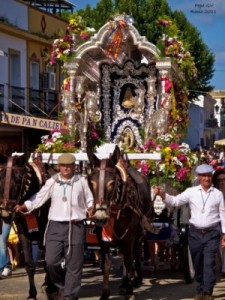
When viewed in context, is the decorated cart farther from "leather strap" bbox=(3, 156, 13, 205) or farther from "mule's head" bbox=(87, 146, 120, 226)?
"mule's head" bbox=(87, 146, 120, 226)

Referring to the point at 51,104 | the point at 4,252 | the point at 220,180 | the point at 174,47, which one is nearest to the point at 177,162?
the point at 220,180

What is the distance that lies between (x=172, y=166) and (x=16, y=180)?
370cm

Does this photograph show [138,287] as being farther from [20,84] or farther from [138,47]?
[20,84]

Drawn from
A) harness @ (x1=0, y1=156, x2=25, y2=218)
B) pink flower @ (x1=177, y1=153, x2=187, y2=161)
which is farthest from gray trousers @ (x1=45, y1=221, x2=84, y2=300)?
pink flower @ (x1=177, y1=153, x2=187, y2=161)

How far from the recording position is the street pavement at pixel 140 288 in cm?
1055

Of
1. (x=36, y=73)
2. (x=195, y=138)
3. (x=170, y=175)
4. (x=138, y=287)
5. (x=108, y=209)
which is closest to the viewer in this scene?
(x=108, y=209)

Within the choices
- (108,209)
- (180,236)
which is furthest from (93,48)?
(108,209)

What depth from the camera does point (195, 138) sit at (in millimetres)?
56438

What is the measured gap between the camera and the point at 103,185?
9148mm

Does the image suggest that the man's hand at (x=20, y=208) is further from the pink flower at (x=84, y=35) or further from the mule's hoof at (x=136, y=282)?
the pink flower at (x=84, y=35)

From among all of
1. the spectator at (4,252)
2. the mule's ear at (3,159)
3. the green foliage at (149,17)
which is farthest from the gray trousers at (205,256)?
the green foliage at (149,17)

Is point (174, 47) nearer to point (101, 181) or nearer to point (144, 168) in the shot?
point (144, 168)

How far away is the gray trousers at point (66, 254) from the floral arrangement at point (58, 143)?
456cm

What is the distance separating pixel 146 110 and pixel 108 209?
661cm
